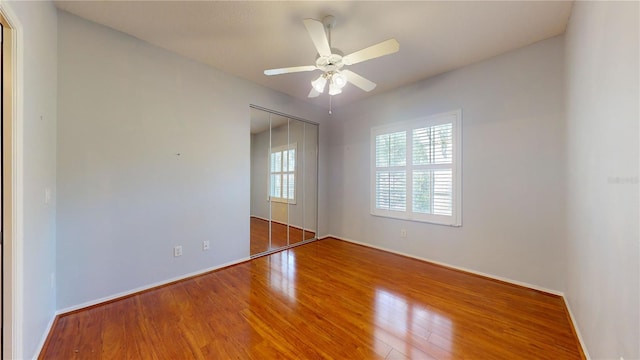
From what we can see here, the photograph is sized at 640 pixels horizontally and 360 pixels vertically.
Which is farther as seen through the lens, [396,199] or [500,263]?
[396,199]

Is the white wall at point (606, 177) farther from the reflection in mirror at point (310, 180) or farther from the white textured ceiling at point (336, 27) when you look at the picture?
the reflection in mirror at point (310, 180)

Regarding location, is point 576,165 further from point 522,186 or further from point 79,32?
point 79,32

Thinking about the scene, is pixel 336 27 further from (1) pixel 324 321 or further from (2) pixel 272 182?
(1) pixel 324 321

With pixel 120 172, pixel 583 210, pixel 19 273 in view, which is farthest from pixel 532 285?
pixel 120 172

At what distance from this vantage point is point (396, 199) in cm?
366

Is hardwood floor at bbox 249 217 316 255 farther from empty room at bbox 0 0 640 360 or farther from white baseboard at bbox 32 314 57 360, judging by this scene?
white baseboard at bbox 32 314 57 360

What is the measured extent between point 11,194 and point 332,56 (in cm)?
223

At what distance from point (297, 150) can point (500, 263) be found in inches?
127

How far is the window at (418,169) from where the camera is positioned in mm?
3078

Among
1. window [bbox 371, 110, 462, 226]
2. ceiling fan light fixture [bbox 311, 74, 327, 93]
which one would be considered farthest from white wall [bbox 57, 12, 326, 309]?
window [bbox 371, 110, 462, 226]

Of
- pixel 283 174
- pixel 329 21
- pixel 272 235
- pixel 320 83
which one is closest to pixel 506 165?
pixel 320 83

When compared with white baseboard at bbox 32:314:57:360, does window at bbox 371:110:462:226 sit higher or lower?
higher

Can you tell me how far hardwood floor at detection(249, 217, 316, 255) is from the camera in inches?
141

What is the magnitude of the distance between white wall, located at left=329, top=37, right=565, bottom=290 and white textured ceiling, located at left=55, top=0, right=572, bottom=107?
28cm
